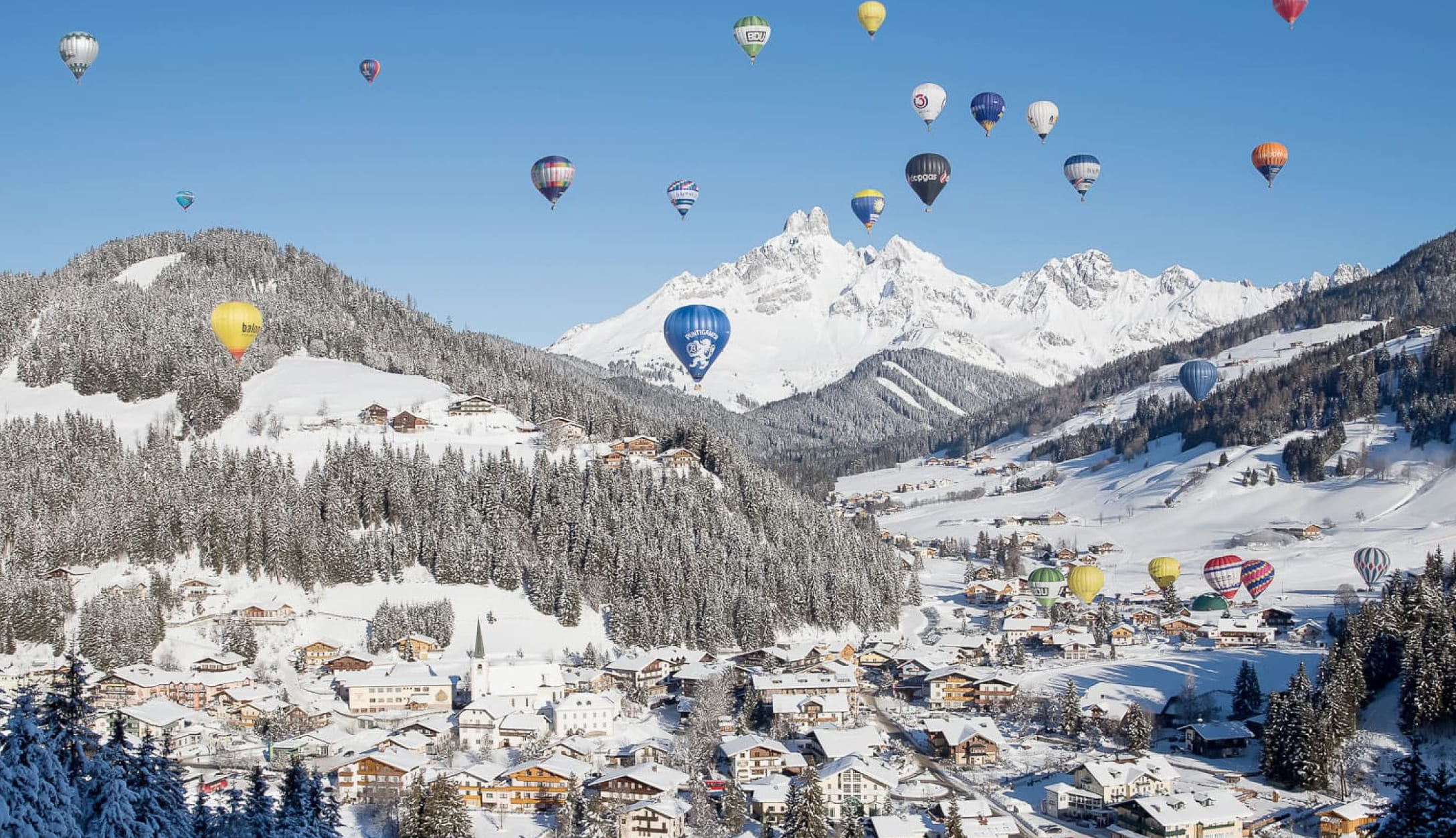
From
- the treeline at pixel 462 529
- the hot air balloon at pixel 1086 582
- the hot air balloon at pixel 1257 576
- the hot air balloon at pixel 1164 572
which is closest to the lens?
the treeline at pixel 462 529

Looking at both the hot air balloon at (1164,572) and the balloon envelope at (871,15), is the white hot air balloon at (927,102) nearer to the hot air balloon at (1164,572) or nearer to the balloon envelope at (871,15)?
the balloon envelope at (871,15)

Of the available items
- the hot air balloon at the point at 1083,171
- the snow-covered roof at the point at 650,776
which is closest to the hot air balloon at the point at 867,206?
the hot air balloon at the point at 1083,171

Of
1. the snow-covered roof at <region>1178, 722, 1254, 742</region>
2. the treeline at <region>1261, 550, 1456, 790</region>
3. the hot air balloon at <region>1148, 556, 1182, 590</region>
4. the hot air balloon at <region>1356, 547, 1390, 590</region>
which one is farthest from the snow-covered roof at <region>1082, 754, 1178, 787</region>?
the hot air balloon at <region>1148, 556, 1182, 590</region>

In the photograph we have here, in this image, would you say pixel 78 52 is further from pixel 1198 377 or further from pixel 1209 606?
pixel 1198 377

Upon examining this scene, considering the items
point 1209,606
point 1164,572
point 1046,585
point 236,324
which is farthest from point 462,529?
point 1164,572

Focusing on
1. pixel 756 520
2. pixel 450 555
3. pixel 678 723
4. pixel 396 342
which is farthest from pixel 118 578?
pixel 396 342
